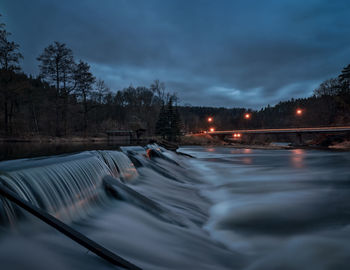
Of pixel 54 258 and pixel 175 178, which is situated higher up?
pixel 54 258

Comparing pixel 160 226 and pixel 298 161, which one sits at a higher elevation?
pixel 160 226

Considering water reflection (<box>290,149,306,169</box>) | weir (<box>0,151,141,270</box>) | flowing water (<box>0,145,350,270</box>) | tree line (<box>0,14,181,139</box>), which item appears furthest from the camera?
tree line (<box>0,14,181,139</box>)

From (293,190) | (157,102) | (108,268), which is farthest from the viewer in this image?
(157,102)

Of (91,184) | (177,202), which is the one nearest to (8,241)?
(91,184)

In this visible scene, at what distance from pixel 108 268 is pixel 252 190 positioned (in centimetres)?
669

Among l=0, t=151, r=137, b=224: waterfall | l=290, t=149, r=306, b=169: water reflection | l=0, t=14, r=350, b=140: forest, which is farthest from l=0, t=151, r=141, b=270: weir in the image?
l=0, t=14, r=350, b=140: forest

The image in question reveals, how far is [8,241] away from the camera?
229cm

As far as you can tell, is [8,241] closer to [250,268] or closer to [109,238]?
[109,238]

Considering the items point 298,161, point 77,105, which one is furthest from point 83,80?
point 298,161

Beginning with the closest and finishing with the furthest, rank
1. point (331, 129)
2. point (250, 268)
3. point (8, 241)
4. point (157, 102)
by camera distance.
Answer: point (8, 241) → point (250, 268) → point (331, 129) → point (157, 102)

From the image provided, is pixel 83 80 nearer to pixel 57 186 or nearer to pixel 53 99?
pixel 53 99

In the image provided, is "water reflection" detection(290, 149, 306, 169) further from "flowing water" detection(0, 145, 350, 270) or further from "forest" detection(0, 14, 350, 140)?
"forest" detection(0, 14, 350, 140)

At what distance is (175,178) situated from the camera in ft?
28.5

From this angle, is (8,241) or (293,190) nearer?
(8,241)
